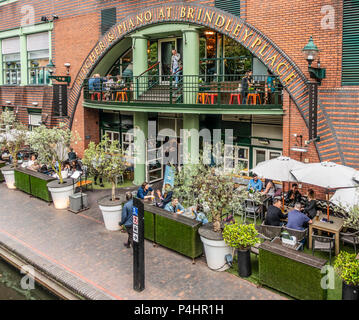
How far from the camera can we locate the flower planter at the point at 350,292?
280 inches

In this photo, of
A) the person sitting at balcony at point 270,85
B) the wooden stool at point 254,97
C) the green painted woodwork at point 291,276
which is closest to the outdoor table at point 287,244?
the green painted woodwork at point 291,276

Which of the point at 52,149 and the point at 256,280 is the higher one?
the point at 52,149

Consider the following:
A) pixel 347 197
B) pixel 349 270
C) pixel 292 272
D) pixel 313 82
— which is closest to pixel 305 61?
pixel 313 82

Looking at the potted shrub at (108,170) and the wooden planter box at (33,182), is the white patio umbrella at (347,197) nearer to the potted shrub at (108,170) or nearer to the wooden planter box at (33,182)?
the potted shrub at (108,170)

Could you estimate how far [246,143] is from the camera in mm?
15320

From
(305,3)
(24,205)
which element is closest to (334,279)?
(305,3)

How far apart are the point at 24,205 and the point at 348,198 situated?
12225 mm

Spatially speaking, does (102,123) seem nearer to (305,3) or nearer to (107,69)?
(107,69)

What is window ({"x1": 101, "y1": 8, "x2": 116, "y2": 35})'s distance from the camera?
17875 mm

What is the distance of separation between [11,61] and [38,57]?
4.27 meters

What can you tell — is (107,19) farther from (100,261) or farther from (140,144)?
(100,261)

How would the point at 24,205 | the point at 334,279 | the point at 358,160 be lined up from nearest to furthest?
the point at 334,279 → the point at 358,160 → the point at 24,205

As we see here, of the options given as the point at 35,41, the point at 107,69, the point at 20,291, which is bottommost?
the point at 20,291

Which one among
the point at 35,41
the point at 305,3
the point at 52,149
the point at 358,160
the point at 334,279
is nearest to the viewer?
the point at 334,279
